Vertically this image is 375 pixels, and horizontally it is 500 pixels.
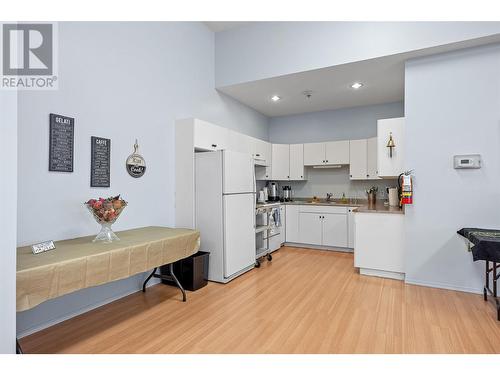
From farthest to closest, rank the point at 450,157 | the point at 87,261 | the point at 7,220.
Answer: the point at 450,157 → the point at 87,261 → the point at 7,220

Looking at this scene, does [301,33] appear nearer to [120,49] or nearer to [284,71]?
[284,71]

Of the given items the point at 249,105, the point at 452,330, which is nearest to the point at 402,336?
the point at 452,330

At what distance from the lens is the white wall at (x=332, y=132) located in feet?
18.0

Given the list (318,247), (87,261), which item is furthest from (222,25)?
(318,247)

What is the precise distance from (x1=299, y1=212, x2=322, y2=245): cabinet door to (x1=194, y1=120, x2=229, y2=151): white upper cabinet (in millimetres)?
2131

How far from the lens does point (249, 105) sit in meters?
5.55

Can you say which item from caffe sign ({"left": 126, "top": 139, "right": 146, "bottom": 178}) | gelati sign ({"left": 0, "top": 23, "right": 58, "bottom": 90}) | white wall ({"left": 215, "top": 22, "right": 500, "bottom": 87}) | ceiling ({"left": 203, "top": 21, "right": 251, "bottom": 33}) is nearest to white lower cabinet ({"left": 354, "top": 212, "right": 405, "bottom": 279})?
white wall ({"left": 215, "top": 22, "right": 500, "bottom": 87})

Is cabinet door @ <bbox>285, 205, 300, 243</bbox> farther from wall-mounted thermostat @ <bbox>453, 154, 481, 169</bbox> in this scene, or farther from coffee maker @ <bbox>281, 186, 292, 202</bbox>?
wall-mounted thermostat @ <bbox>453, 154, 481, 169</bbox>

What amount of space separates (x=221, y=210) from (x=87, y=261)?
1.74 m

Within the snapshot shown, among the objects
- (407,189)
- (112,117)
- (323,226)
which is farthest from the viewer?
(323,226)

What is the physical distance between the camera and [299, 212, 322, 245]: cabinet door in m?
5.25

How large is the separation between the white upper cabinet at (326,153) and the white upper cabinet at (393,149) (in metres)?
1.53

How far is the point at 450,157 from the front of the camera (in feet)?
10.7

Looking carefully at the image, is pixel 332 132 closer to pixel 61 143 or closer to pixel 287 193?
pixel 287 193
